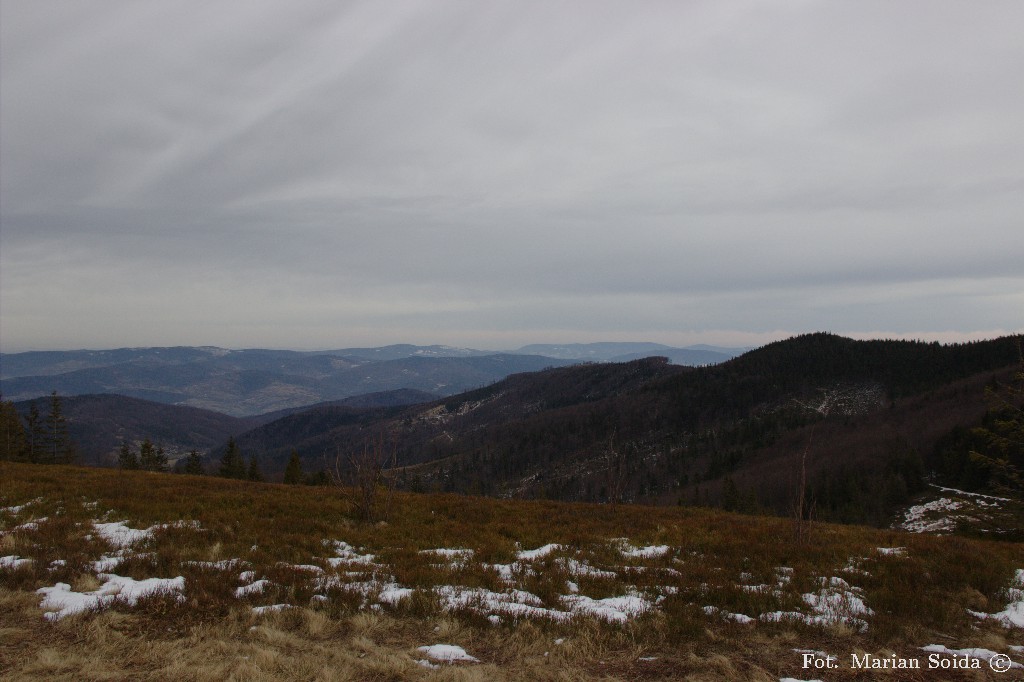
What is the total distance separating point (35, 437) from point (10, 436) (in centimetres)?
936

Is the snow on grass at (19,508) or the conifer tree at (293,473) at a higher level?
the snow on grass at (19,508)

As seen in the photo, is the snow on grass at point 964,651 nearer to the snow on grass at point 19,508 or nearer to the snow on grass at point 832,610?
the snow on grass at point 832,610

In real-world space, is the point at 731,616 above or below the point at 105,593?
below

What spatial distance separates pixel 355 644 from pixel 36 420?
76014 millimetres

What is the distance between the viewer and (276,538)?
12.1 meters

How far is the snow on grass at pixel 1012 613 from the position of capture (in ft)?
25.0

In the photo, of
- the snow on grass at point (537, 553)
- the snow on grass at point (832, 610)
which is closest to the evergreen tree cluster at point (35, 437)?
the snow on grass at point (537, 553)

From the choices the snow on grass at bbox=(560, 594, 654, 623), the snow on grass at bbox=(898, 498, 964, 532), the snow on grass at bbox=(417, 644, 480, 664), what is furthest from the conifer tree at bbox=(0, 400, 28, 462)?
the snow on grass at bbox=(898, 498, 964, 532)

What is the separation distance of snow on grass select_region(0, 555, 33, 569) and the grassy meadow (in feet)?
0.31

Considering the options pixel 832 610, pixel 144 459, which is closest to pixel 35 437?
pixel 144 459

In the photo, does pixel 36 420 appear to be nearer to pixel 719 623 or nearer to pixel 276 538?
pixel 276 538

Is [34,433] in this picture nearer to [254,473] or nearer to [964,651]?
[254,473]

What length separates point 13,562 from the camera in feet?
29.3

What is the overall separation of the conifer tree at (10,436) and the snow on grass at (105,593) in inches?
2297
